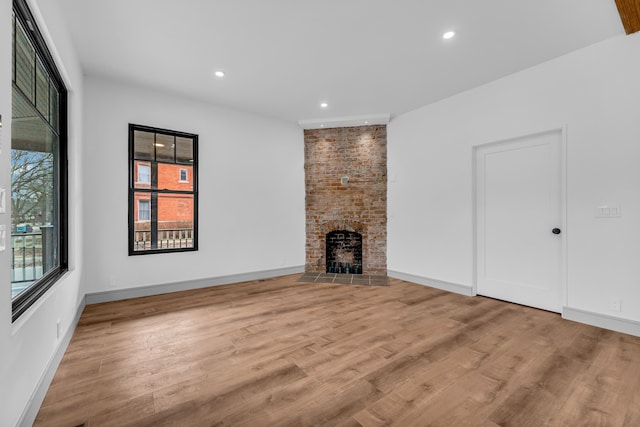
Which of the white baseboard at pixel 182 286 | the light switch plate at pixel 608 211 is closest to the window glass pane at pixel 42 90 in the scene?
the white baseboard at pixel 182 286

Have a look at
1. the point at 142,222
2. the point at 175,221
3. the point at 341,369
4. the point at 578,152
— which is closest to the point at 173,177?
the point at 175,221

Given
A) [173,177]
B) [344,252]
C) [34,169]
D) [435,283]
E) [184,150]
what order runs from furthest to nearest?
1. [344,252]
2. [435,283]
3. [184,150]
4. [173,177]
5. [34,169]

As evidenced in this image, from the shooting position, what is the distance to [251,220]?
4.89m

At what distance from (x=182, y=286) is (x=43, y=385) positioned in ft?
7.96

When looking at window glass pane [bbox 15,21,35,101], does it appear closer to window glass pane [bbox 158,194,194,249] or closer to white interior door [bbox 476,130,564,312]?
window glass pane [bbox 158,194,194,249]

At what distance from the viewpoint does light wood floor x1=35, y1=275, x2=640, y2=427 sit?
5.35 ft

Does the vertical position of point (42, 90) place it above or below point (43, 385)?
above

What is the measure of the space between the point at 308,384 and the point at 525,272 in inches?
124

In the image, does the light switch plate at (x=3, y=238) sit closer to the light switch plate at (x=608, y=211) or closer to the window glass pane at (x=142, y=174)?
the window glass pane at (x=142, y=174)

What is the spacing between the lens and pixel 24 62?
6.21 feet

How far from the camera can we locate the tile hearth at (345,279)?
4.68 m

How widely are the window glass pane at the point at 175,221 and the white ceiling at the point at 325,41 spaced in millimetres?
1573

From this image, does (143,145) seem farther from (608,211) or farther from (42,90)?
(608,211)

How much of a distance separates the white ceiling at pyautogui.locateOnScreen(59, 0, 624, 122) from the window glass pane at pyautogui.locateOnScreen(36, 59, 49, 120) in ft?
2.11
